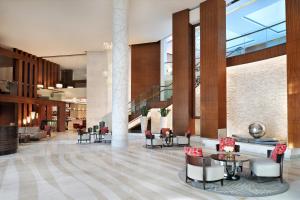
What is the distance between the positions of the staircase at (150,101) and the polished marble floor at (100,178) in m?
7.58

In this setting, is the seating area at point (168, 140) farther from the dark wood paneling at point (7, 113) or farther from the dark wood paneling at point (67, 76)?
the dark wood paneling at point (67, 76)

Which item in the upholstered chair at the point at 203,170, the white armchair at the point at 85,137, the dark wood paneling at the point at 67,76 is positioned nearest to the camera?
the upholstered chair at the point at 203,170

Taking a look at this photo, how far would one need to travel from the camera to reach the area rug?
4.89m

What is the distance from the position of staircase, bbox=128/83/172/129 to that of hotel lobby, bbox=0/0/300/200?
84 mm

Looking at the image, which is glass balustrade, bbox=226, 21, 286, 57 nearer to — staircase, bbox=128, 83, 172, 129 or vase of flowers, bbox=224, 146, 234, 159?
staircase, bbox=128, 83, 172, 129

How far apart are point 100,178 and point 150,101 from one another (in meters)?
11.3

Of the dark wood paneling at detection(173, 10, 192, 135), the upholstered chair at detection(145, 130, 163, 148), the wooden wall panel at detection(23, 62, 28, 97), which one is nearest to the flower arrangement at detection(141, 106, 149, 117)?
the dark wood paneling at detection(173, 10, 192, 135)

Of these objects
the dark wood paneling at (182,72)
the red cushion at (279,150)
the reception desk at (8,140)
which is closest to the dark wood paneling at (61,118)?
the dark wood paneling at (182,72)

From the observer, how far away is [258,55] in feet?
37.6

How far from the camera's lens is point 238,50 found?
12.8 m

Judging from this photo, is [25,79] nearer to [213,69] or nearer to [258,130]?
[213,69]

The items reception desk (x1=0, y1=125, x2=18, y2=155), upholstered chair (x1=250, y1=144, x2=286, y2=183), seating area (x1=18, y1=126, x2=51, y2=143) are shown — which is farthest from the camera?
seating area (x1=18, y1=126, x2=51, y2=143)

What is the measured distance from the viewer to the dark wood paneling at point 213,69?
11969 millimetres

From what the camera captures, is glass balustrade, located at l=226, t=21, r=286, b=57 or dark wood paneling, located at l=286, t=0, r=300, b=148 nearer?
dark wood paneling, located at l=286, t=0, r=300, b=148
